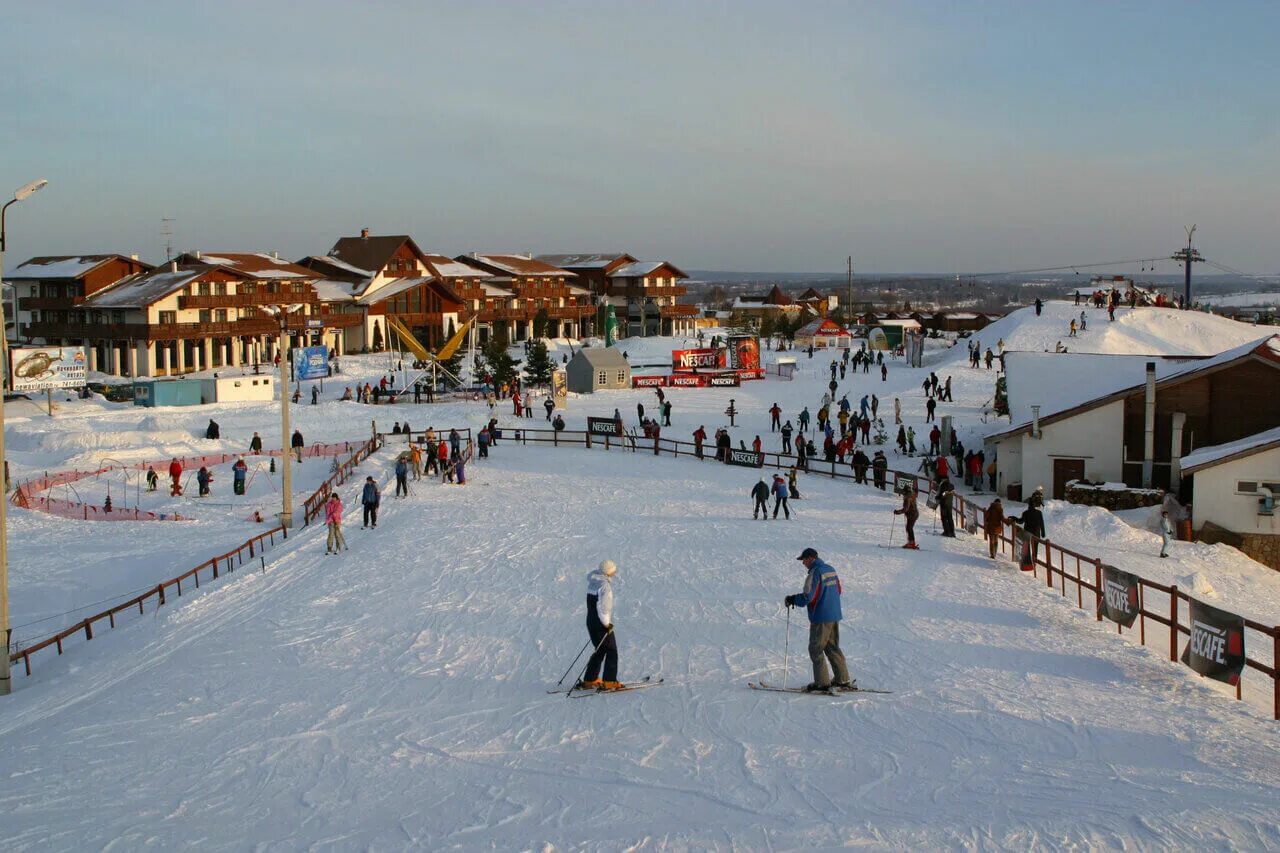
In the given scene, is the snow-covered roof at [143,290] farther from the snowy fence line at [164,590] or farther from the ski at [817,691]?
the ski at [817,691]

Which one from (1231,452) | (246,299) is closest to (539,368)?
(246,299)

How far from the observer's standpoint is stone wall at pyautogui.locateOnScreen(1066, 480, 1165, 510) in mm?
26719

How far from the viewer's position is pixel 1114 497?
2692 centimetres

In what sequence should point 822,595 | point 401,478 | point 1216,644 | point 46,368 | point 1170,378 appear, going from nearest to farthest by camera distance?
point 822,595
point 1216,644
point 401,478
point 1170,378
point 46,368

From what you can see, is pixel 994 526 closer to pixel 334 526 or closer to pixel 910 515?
pixel 910 515

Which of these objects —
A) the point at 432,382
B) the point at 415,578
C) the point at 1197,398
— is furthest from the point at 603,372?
the point at 415,578

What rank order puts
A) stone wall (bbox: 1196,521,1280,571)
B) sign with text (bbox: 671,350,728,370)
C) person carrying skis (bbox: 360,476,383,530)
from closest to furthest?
person carrying skis (bbox: 360,476,383,530) < stone wall (bbox: 1196,521,1280,571) < sign with text (bbox: 671,350,728,370)

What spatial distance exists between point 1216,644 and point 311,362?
47121 mm

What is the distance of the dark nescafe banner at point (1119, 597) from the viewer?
1356cm

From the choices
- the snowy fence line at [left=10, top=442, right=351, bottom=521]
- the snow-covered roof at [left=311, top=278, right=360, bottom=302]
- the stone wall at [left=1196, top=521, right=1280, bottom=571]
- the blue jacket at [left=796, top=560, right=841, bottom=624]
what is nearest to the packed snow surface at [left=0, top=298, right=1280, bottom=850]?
the blue jacket at [left=796, top=560, right=841, bottom=624]

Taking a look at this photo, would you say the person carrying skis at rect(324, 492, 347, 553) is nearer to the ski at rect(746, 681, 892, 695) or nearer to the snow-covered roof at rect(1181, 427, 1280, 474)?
the ski at rect(746, 681, 892, 695)

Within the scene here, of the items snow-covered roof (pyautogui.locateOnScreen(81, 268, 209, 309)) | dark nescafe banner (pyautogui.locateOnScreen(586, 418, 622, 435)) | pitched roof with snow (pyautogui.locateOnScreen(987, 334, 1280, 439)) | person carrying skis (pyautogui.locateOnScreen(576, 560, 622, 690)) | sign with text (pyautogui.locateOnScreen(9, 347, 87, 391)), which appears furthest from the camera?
snow-covered roof (pyautogui.locateOnScreen(81, 268, 209, 309))

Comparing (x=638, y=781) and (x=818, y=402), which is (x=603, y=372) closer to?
(x=818, y=402)

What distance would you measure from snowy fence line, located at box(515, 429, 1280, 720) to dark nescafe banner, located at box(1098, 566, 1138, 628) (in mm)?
85
